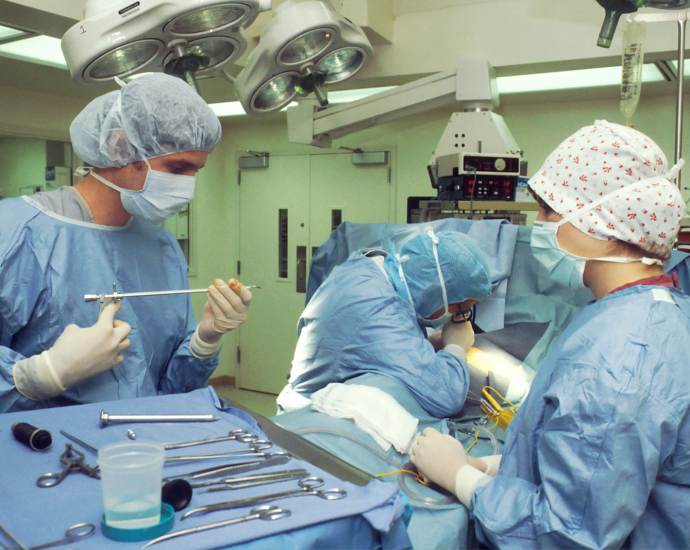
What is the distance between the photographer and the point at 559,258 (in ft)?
4.45

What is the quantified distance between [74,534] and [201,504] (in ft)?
0.46

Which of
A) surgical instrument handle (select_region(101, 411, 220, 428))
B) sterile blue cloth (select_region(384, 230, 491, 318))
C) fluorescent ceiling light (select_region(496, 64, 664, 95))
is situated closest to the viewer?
surgical instrument handle (select_region(101, 411, 220, 428))

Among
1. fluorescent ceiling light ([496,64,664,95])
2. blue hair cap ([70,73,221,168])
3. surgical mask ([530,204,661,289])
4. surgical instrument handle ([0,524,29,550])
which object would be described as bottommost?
surgical instrument handle ([0,524,29,550])

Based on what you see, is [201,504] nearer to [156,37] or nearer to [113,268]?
[113,268]

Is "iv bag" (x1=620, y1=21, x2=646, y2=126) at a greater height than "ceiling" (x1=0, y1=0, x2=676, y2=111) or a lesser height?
lesser

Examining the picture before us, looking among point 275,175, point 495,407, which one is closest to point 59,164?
point 275,175

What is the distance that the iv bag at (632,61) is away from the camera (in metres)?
2.12

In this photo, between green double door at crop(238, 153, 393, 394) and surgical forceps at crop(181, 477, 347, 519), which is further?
green double door at crop(238, 153, 393, 394)

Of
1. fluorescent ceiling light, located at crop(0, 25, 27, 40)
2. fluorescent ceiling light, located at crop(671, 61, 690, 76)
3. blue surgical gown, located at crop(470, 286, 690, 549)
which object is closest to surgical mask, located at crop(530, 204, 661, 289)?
blue surgical gown, located at crop(470, 286, 690, 549)

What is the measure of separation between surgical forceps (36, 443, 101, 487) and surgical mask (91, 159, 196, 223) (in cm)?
76

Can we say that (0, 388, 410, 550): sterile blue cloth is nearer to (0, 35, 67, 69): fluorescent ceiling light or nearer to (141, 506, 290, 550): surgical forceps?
(141, 506, 290, 550): surgical forceps

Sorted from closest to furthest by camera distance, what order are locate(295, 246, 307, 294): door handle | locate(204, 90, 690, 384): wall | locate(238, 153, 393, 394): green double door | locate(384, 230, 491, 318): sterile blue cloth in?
locate(384, 230, 491, 318): sterile blue cloth
locate(204, 90, 690, 384): wall
locate(238, 153, 393, 394): green double door
locate(295, 246, 307, 294): door handle

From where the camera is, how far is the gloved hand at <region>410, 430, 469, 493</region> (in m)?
1.29

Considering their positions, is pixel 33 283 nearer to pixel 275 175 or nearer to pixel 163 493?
pixel 163 493
